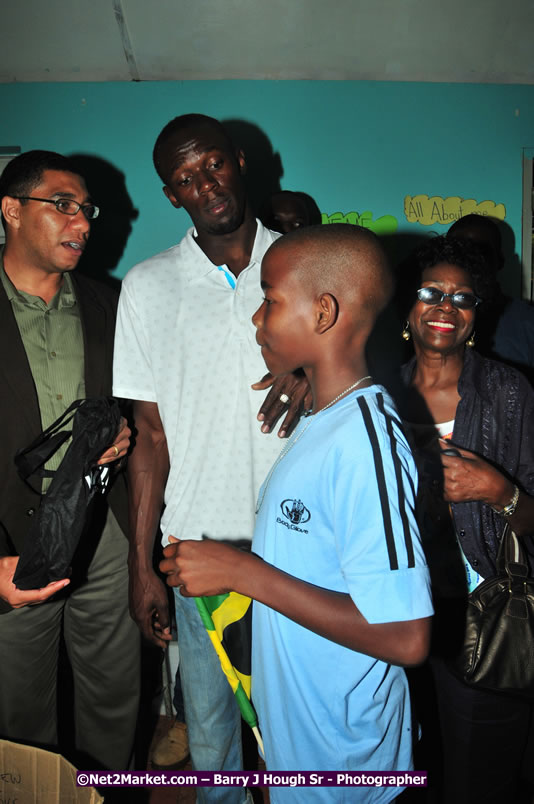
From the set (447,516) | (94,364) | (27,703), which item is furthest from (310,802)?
(94,364)

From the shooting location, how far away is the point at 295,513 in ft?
4.04

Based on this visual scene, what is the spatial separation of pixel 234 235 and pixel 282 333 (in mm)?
796

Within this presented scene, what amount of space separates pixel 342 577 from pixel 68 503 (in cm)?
100

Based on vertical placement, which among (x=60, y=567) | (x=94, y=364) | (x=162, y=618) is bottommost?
(x=162, y=618)

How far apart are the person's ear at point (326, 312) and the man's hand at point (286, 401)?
17.7 inches

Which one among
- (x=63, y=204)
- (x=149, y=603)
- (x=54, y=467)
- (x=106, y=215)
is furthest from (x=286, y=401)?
(x=106, y=215)

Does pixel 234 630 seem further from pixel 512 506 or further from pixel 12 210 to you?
pixel 12 210

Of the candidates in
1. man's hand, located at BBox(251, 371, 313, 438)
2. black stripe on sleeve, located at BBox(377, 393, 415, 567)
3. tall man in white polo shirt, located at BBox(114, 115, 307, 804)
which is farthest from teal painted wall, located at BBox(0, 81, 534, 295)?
black stripe on sleeve, located at BBox(377, 393, 415, 567)

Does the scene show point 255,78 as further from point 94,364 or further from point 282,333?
point 282,333

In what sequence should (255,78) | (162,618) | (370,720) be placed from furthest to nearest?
(255,78), (162,618), (370,720)

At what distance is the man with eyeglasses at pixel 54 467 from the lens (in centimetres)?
204

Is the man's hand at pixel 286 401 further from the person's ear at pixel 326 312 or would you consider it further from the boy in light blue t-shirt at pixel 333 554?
the person's ear at pixel 326 312

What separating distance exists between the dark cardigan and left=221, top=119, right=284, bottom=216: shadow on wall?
214cm

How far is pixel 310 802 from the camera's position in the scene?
1233mm
